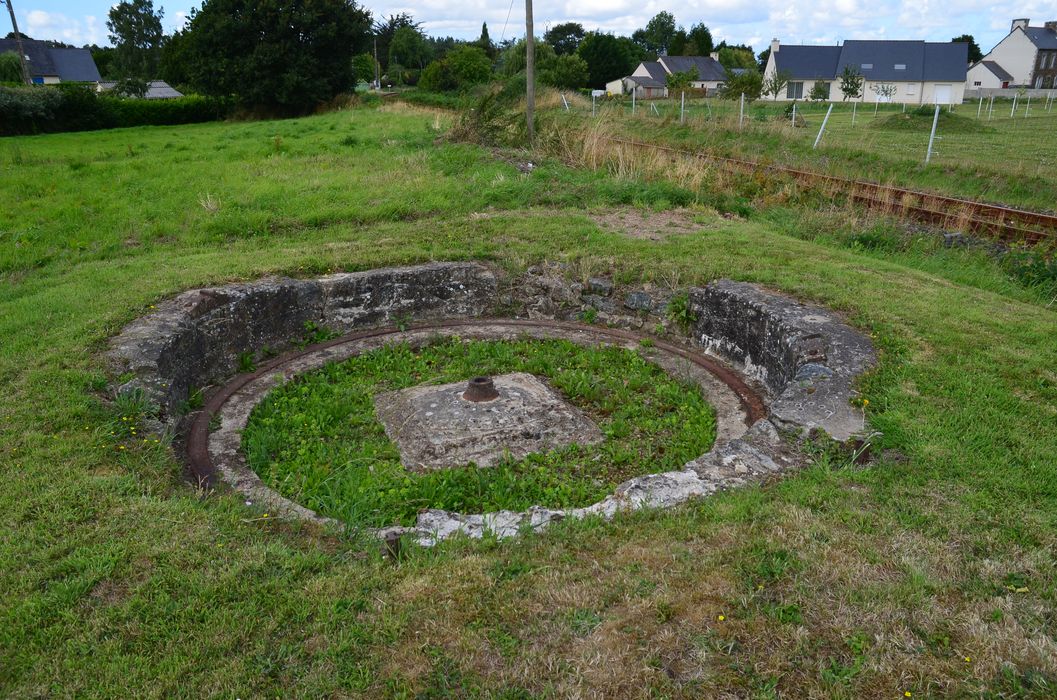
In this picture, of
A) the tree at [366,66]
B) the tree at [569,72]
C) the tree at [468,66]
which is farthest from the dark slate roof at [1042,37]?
the tree at [366,66]

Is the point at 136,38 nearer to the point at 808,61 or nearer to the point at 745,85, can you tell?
the point at 745,85

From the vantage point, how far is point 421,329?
24.2 feet

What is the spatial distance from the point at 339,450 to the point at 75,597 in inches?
85.8

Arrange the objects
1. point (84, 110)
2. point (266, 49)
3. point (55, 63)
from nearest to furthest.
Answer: point (84, 110) < point (266, 49) < point (55, 63)

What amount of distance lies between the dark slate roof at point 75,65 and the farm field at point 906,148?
46.6 m

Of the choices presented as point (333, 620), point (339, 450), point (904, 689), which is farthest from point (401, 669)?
point (339, 450)

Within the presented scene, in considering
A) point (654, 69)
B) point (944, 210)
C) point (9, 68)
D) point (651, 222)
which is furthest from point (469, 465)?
point (654, 69)

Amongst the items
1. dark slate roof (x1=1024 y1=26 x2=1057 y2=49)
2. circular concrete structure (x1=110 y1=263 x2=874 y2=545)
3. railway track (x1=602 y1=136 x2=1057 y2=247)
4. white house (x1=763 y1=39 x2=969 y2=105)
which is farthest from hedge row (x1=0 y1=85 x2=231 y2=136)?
dark slate roof (x1=1024 y1=26 x2=1057 y2=49)

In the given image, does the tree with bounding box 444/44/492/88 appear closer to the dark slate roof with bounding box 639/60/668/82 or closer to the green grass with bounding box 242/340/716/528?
the dark slate roof with bounding box 639/60/668/82

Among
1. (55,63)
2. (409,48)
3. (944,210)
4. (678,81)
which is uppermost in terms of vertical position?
(409,48)

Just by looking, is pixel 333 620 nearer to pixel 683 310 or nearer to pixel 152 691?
pixel 152 691

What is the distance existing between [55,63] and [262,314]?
5852cm

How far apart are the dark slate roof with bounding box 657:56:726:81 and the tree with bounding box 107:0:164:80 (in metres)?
37.8

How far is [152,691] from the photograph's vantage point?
2.50 meters
